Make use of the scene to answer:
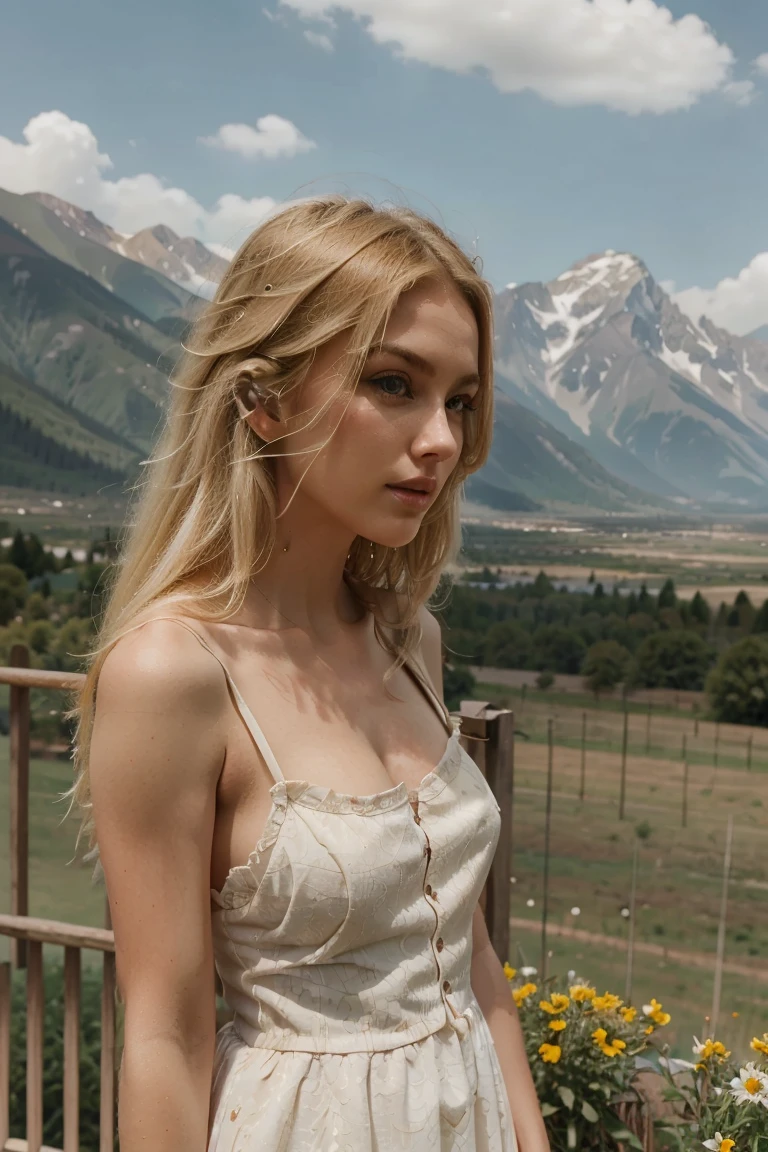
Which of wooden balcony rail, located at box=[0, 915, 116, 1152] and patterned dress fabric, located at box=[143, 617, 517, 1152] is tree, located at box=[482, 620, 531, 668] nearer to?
wooden balcony rail, located at box=[0, 915, 116, 1152]

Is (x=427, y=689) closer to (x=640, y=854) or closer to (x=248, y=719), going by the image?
(x=248, y=719)

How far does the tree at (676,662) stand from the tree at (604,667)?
373 millimetres

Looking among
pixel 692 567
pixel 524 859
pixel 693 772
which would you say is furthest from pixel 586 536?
pixel 524 859

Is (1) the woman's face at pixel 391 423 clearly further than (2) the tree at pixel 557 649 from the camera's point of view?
No

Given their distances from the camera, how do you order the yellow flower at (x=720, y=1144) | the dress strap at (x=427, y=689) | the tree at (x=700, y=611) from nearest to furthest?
the dress strap at (x=427, y=689), the yellow flower at (x=720, y=1144), the tree at (x=700, y=611)

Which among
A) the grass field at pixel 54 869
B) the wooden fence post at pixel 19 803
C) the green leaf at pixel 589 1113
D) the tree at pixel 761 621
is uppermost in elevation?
the wooden fence post at pixel 19 803

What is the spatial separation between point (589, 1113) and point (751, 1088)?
0.36m

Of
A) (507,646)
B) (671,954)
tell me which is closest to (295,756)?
(671,954)

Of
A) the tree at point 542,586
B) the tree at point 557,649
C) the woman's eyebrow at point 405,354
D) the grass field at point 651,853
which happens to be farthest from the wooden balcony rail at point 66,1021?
the tree at point 542,586

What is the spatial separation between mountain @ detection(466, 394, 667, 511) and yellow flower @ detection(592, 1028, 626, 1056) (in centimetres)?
2300

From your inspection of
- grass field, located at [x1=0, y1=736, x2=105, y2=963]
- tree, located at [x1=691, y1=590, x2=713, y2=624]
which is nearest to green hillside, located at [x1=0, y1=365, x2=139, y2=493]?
grass field, located at [x1=0, y1=736, x2=105, y2=963]

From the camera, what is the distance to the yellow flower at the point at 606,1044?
6.16ft

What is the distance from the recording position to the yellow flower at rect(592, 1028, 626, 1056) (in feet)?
6.16

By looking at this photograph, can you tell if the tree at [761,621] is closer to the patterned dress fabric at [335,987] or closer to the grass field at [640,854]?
the grass field at [640,854]
